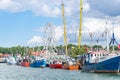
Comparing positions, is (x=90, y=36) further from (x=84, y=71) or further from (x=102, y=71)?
(x=102, y=71)

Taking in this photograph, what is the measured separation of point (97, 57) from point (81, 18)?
6174 cm

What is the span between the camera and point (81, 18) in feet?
612

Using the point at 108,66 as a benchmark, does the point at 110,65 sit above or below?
above

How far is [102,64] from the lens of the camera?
404 feet

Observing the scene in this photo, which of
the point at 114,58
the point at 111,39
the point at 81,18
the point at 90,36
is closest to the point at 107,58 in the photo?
the point at 114,58

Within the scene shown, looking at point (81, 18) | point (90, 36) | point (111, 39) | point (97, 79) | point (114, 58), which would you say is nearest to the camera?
point (97, 79)

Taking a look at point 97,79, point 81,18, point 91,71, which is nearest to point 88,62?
point 91,71

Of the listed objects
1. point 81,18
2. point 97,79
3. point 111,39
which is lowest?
point 97,79

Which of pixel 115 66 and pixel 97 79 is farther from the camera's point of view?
pixel 115 66

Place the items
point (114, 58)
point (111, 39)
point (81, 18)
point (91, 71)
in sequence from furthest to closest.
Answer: point (81, 18), point (111, 39), point (91, 71), point (114, 58)

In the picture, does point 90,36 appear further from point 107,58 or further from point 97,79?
point 97,79

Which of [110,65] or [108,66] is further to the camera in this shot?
[108,66]

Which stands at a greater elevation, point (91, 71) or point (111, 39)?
point (111, 39)

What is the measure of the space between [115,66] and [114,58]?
2.84 metres
